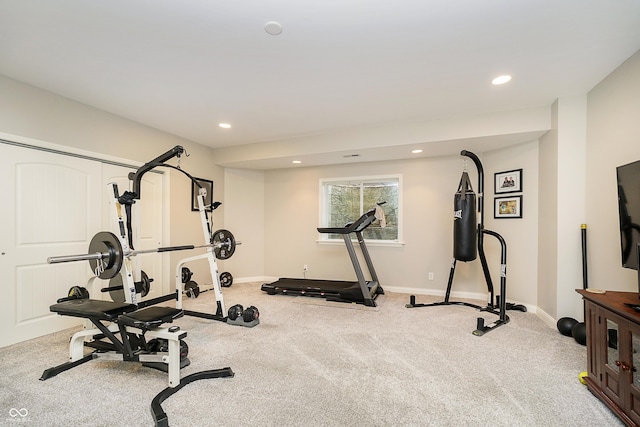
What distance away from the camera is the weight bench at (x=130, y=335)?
213 cm

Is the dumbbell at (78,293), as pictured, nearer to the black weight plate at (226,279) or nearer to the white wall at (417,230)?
the black weight plate at (226,279)

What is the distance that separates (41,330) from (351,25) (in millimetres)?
4249

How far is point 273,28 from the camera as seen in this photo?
2.05 m

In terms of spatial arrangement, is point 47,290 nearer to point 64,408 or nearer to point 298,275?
point 64,408

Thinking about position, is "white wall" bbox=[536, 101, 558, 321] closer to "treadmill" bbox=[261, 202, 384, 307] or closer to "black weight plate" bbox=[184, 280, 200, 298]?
"treadmill" bbox=[261, 202, 384, 307]

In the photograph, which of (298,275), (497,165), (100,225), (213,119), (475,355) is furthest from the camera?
(298,275)

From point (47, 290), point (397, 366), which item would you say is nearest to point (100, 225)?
point (47, 290)

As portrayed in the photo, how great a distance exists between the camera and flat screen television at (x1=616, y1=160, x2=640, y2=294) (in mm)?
2027

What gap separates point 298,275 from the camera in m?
5.74

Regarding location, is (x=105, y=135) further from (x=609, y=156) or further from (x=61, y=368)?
(x=609, y=156)

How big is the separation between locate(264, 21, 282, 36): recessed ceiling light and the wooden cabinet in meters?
2.84

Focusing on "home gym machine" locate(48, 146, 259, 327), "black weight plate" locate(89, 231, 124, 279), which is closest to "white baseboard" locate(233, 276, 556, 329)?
"home gym machine" locate(48, 146, 259, 327)

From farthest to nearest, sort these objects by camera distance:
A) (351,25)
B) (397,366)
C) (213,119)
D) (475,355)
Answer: (213,119) → (475,355) → (397,366) → (351,25)

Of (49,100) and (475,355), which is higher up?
(49,100)
